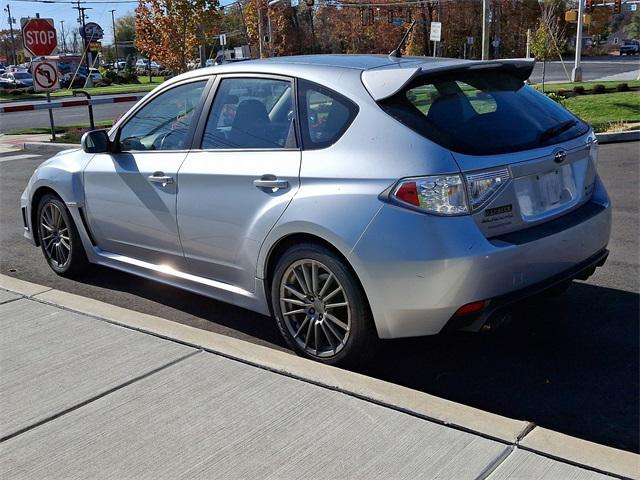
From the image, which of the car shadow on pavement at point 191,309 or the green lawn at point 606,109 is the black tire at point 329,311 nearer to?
the car shadow on pavement at point 191,309

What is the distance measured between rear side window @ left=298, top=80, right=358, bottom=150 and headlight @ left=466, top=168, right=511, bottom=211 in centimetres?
79

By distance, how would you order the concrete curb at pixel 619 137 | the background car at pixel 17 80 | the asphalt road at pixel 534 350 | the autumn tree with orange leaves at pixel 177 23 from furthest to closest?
the background car at pixel 17 80 → the autumn tree with orange leaves at pixel 177 23 → the concrete curb at pixel 619 137 → the asphalt road at pixel 534 350

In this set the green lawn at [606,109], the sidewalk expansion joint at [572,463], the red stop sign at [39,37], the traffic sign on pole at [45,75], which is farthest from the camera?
the red stop sign at [39,37]

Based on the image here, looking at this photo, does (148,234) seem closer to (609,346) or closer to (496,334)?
(496,334)

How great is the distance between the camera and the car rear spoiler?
403 cm

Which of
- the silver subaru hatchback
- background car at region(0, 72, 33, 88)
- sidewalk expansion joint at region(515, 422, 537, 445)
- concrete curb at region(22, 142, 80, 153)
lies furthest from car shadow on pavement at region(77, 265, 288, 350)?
background car at region(0, 72, 33, 88)

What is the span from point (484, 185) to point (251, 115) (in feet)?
5.37

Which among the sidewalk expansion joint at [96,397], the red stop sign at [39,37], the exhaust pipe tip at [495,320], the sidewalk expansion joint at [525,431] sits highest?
the red stop sign at [39,37]

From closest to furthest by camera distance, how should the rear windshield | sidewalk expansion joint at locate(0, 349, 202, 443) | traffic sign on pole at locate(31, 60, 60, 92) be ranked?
sidewalk expansion joint at locate(0, 349, 202, 443) → the rear windshield → traffic sign on pole at locate(31, 60, 60, 92)

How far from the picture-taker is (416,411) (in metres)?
3.52

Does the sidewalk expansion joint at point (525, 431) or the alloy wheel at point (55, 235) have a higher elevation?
the alloy wheel at point (55, 235)

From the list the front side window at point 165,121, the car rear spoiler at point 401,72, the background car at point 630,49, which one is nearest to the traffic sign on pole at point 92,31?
the background car at point 630,49

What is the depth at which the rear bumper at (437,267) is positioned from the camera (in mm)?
3674

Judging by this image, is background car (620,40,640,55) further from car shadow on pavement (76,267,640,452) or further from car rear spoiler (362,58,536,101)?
car rear spoiler (362,58,536,101)
